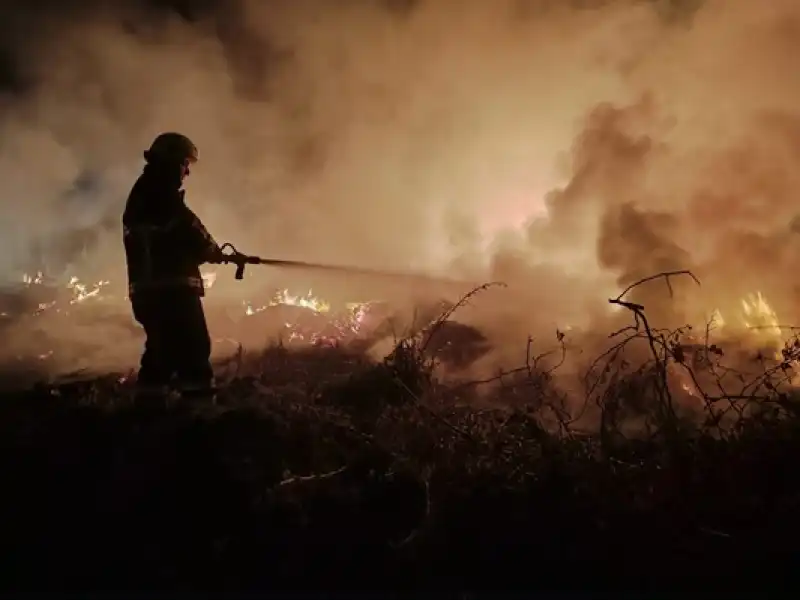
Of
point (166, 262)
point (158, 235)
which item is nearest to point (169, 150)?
point (158, 235)

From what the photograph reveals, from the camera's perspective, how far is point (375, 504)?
384 centimetres

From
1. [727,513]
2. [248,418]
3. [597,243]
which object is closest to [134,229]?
[248,418]

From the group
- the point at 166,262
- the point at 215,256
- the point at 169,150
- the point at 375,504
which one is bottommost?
the point at 375,504

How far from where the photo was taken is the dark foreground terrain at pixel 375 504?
11.0 ft

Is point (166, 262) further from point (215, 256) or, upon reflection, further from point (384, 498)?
point (384, 498)

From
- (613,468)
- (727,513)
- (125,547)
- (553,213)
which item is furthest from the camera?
(553,213)

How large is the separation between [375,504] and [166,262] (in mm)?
2992

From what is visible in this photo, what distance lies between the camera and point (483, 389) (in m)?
7.68

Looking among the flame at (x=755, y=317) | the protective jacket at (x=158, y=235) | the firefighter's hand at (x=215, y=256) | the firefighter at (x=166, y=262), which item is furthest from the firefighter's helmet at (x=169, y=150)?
→ the flame at (x=755, y=317)

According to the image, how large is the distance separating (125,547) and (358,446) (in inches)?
62.0

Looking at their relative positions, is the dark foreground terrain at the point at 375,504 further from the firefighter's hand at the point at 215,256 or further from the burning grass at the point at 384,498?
the firefighter's hand at the point at 215,256

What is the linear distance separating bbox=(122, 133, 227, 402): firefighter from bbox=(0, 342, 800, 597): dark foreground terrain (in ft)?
2.21

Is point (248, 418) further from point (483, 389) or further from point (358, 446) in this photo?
point (483, 389)

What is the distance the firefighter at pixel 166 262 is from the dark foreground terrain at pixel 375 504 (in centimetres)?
67
